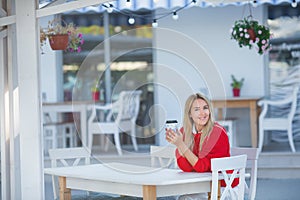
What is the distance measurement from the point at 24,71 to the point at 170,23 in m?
5.07

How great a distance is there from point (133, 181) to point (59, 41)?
2.32m

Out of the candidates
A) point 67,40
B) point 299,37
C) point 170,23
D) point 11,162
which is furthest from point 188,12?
point 11,162

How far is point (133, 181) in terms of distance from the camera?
479 centimetres

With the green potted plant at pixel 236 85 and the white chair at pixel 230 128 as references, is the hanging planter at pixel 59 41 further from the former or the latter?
the green potted plant at pixel 236 85

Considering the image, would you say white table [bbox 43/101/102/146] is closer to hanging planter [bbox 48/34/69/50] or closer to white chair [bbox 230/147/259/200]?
hanging planter [bbox 48/34/69/50]

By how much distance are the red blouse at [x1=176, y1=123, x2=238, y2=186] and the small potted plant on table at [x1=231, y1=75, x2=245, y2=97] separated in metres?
4.66

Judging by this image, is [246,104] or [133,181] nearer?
[133,181]

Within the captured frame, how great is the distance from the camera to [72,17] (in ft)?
35.4

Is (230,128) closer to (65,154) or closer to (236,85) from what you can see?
(236,85)

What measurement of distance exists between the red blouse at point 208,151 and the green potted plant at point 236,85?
466 cm

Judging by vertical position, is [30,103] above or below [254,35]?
below

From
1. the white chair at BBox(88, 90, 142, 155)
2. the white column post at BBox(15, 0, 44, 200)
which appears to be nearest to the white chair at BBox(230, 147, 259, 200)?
the white column post at BBox(15, 0, 44, 200)

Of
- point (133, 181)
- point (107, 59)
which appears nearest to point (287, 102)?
point (107, 59)

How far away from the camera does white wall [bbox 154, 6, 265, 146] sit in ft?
33.3
